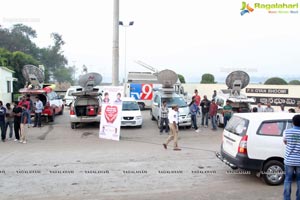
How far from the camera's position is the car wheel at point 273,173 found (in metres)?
7.34

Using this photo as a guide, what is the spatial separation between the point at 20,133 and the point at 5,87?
18.8 m

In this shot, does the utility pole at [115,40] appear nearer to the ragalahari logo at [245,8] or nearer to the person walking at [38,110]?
the person walking at [38,110]

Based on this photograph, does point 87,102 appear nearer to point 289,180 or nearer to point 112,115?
point 112,115

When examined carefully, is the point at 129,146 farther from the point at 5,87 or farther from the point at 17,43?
the point at 17,43

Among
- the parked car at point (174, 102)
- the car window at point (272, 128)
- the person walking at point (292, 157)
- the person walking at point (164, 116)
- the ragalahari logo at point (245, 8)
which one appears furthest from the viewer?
the ragalahari logo at point (245, 8)

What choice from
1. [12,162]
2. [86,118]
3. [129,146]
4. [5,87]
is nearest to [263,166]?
[129,146]

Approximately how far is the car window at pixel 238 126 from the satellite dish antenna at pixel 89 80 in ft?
32.4

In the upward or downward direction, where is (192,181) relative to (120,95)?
downward

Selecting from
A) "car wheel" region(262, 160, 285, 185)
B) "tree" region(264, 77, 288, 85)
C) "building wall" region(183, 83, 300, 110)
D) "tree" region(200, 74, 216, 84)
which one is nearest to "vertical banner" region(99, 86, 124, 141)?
"car wheel" region(262, 160, 285, 185)

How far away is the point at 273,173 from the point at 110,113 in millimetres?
7804

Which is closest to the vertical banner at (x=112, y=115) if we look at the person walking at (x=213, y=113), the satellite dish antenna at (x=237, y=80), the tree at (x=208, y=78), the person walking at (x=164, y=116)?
the person walking at (x=164, y=116)

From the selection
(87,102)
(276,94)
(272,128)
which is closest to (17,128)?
(87,102)

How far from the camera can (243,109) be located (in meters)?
16.3

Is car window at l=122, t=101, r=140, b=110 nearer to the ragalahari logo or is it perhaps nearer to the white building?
the ragalahari logo
